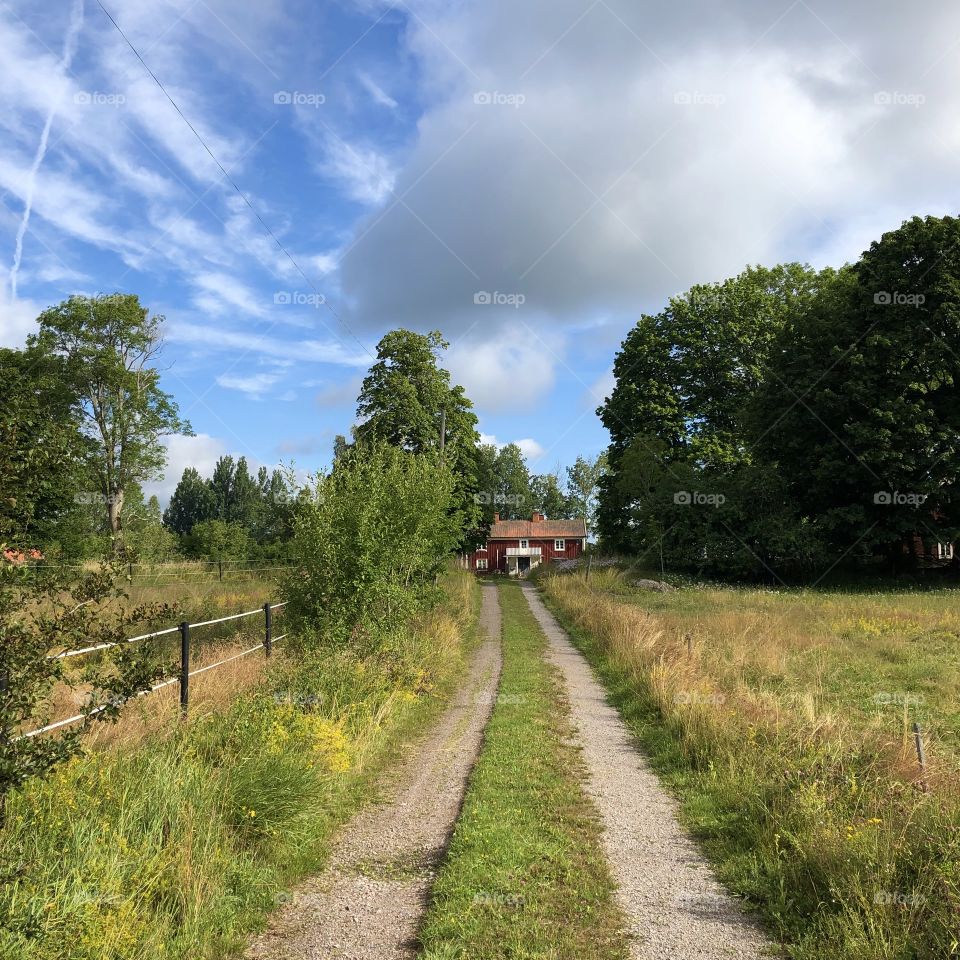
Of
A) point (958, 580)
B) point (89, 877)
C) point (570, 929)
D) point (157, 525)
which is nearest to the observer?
point (89, 877)

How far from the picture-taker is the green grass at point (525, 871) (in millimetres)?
4152

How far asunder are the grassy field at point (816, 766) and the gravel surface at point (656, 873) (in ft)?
0.71

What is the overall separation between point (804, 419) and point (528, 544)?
50378 mm

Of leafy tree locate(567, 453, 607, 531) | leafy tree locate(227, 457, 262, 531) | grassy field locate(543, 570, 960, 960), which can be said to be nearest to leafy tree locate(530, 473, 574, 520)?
leafy tree locate(567, 453, 607, 531)

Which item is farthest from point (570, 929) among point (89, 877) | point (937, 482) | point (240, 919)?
point (937, 482)

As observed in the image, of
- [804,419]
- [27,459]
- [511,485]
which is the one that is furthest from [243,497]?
[27,459]

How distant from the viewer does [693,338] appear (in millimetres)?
43500

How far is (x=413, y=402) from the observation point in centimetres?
3366

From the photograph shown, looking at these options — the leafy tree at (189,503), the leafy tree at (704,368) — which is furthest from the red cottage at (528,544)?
the leafy tree at (189,503)

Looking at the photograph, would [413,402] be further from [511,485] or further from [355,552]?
[511,485]

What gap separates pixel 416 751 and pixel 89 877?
5.00m

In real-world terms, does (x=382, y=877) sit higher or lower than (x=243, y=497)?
lower

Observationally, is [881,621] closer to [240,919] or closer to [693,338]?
[240,919]

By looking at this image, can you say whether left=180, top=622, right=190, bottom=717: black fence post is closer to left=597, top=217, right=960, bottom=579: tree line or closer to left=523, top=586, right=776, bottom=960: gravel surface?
left=523, top=586, right=776, bottom=960: gravel surface
